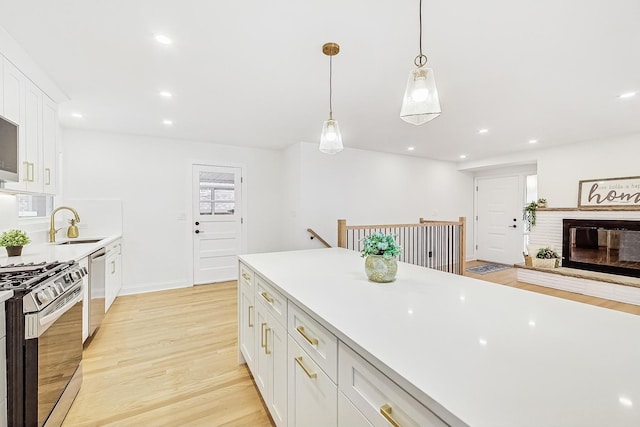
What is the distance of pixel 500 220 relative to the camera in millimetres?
6344

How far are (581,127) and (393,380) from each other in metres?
4.93

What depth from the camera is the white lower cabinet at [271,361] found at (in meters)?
1.42

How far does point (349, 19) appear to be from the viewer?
Result: 1715 millimetres

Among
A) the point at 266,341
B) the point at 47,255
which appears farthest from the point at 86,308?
the point at 266,341

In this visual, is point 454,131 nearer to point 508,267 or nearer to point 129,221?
point 508,267

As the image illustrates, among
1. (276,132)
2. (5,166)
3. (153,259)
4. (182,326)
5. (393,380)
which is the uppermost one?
(276,132)

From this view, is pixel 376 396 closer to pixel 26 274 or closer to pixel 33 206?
pixel 26 274

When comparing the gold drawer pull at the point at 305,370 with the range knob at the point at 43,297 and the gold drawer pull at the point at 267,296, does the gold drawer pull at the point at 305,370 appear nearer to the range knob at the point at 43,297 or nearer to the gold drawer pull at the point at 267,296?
the gold drawer pull at the point at 267,296

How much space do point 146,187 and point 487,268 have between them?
6.43 metres

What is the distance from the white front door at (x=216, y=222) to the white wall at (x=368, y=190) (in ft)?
3.11

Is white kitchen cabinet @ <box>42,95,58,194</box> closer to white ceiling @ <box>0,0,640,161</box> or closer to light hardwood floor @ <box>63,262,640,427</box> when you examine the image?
white ceiling @ <box>0,0,640,161</box>

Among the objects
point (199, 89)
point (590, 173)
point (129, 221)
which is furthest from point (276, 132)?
point (590, 173)

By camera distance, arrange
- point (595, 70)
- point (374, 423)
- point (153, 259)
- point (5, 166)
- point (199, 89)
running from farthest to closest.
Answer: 1. point (153, 259)
2. point (199, 89)
3. point (595, 70)
4. point (5, 166)
5. point (374, 423)

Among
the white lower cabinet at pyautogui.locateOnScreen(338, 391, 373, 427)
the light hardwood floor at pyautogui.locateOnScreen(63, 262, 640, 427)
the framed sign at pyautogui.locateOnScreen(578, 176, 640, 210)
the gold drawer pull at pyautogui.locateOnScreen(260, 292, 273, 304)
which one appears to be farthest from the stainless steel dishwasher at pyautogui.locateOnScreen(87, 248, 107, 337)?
the framed sign at pyautogui.locateOnScreen(578, 176, 640, 210)
